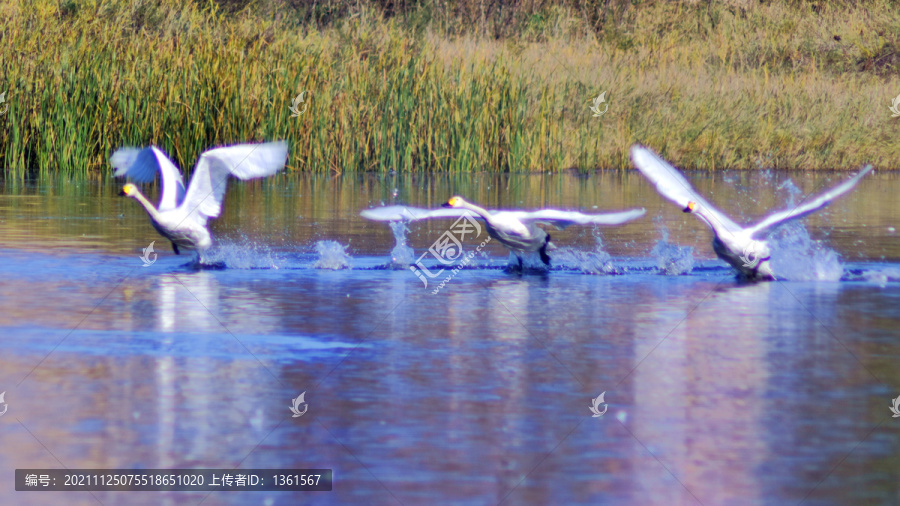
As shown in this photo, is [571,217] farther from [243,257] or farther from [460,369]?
[460,369]

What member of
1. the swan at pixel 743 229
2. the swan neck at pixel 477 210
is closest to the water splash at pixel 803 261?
the swan at pixel 743 229

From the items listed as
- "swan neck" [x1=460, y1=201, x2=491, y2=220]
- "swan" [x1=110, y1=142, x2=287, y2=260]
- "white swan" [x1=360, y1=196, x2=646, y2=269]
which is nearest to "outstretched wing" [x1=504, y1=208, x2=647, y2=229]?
"white swan" [x1=360, y1=196, x2=646, y2=269]

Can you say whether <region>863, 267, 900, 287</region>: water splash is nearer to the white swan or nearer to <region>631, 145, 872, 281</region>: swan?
<region>631, 145, 872, 281</region>: swan

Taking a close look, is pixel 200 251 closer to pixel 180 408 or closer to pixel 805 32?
pixel 180 408

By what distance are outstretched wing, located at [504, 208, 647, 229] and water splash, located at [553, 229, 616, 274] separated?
1.75 feet

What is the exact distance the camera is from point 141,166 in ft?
41.2

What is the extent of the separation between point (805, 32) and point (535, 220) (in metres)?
29.0

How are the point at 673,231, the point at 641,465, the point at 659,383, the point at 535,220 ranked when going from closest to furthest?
the point at 641,465, the point at 659,383, the point at 535,220, the point at 673,231

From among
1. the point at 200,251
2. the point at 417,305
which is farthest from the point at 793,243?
the point at 200,251

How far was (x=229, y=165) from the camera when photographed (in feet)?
37.2

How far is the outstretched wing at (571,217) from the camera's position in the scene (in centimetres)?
1072

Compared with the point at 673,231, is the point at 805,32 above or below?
above

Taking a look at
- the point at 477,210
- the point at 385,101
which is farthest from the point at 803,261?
the point at 385,101

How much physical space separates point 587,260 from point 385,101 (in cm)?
1056
